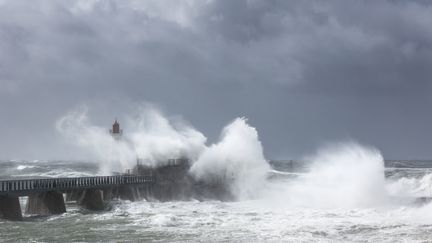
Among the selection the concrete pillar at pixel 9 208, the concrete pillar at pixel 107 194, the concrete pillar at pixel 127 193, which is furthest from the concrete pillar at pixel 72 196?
the concrete pillar at pixel 9 208

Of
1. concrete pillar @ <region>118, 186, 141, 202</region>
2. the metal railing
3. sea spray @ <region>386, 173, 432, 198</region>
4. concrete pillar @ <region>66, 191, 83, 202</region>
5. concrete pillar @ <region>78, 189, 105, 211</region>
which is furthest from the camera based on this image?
sea spray @ <region>386, 173, 432, 198</region>

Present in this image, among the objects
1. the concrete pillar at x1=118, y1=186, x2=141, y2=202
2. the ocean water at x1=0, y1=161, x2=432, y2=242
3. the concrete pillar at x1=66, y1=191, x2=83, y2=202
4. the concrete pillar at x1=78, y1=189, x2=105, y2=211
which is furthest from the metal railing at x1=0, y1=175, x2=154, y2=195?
the ocean water at x1=0, y1=161, x2=432, y2=242

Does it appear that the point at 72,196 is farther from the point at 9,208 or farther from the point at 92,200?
the point at 9,208

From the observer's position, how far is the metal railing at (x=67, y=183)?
32094mm

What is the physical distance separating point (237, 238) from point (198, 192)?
21.4m

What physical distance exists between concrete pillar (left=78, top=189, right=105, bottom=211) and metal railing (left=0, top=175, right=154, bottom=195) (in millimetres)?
475

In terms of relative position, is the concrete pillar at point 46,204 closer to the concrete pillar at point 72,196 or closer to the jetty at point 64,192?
the jetty at point 64,192

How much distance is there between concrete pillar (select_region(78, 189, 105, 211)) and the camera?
35.1m

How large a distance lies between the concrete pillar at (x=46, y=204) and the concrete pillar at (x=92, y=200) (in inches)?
96.6

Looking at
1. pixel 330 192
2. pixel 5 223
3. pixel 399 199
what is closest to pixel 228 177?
pixel 330 192

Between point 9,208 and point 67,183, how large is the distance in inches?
249

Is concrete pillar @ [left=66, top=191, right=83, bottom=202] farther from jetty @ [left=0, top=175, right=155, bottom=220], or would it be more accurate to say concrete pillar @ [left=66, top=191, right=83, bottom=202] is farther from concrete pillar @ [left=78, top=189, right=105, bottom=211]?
concrete pillar @ [left=78, top=189, right=105, bottom=211]

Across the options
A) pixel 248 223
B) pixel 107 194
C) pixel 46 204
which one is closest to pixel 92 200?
pixel 107 194

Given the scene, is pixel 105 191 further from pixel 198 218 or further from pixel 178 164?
pixel 198 218
